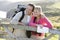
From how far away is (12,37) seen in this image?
6.27 m

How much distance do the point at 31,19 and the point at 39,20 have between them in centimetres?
18

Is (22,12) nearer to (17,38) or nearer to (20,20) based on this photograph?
(20,20)

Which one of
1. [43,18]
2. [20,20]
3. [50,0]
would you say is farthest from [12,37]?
[50,0]

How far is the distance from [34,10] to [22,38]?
29.1 inches

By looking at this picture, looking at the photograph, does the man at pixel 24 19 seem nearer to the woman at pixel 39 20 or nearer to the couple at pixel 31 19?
the couple at pixel 31 19

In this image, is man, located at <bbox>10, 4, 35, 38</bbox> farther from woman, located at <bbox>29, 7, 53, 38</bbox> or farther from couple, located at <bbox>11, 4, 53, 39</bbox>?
woman, located at <bbox>29, 7, 53, 38</bbox>

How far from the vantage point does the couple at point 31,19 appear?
18.9 feet

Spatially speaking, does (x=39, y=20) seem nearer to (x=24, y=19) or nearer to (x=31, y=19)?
(x=31, y=19)

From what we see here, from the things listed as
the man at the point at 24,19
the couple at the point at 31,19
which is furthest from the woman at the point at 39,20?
the man at the point at 24,19

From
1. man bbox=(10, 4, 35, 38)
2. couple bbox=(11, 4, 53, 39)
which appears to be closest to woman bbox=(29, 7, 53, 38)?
couple bbox=(11, 4, 53, 39)

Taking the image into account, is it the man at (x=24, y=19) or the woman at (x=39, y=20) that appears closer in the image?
the woman at (x=39, y=20)

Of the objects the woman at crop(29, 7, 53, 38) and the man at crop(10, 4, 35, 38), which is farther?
the man at crop(10, 4, 35, 38)

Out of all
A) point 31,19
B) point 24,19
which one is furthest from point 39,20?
point 24,19

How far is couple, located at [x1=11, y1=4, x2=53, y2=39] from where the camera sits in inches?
227
